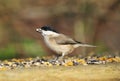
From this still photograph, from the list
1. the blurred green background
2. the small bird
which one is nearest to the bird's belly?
the small bird

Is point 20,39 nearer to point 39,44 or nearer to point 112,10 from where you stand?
point 39,44

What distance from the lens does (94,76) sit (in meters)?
4.36

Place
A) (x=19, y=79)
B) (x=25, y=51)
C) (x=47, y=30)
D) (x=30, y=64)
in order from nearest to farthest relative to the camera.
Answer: (x=19, y=79), (x=30, y=64), (x=47, y=30), (x=25, y=51)

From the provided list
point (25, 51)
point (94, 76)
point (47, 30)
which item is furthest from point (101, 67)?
point (25, 51)

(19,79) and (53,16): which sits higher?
(53,16)

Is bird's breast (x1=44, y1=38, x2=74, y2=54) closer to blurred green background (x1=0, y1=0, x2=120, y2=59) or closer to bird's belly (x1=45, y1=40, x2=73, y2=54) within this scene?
bird's belly (x1=45, y1=40, x2=73, y2=54)

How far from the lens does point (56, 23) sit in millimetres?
8383

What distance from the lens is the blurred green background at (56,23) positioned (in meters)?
7.97

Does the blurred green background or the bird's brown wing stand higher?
the blurred green background

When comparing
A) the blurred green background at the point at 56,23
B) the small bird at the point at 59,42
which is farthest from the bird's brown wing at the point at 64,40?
the blurred green background at the point at 56,23

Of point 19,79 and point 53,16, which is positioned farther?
point 53,16

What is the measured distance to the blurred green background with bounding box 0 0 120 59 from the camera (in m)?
7.97

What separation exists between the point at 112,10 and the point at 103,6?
1.37 feet

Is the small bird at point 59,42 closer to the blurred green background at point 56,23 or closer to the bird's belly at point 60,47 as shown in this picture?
the bird's belly at point 60,47
